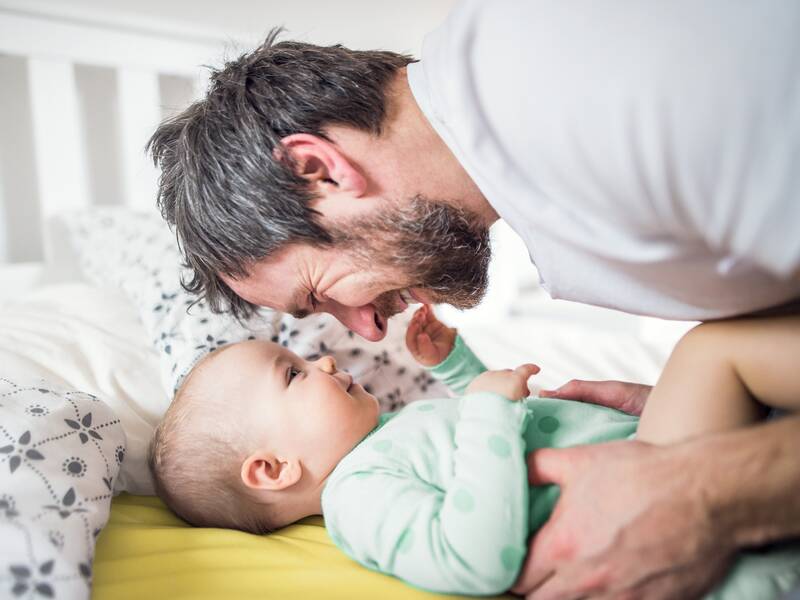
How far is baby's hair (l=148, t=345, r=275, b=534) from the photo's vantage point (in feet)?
3.15

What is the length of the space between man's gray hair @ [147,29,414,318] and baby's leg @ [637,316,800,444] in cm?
53

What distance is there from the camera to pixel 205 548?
85 centimetres

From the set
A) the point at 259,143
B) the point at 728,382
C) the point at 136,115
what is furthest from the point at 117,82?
the point at 728,382

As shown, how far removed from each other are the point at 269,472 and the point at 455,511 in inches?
13.7

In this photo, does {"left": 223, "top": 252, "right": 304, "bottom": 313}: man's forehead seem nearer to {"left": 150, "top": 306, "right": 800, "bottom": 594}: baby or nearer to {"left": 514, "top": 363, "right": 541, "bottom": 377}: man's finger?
{"left": 150, "top": 306, "right": 800, "bottom": 594}: baby

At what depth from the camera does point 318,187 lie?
3.32 feet

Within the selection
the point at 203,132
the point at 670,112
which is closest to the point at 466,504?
the point at 670,112

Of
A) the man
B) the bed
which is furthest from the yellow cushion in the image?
the man

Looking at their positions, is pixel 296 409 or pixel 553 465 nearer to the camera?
pixel 553 465

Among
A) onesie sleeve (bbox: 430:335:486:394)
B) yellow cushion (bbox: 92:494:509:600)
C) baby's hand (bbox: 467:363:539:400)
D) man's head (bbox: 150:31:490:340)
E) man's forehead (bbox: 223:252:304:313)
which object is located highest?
man's head (bbox: 150:31:490:340)

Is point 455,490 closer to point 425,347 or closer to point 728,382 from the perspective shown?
point 728,382

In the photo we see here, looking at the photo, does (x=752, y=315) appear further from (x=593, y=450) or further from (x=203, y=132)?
(x=203, y=132)


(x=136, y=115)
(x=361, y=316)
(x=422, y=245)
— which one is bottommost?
(x=361, y=316)

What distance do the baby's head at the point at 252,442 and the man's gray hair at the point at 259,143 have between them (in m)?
0.19
